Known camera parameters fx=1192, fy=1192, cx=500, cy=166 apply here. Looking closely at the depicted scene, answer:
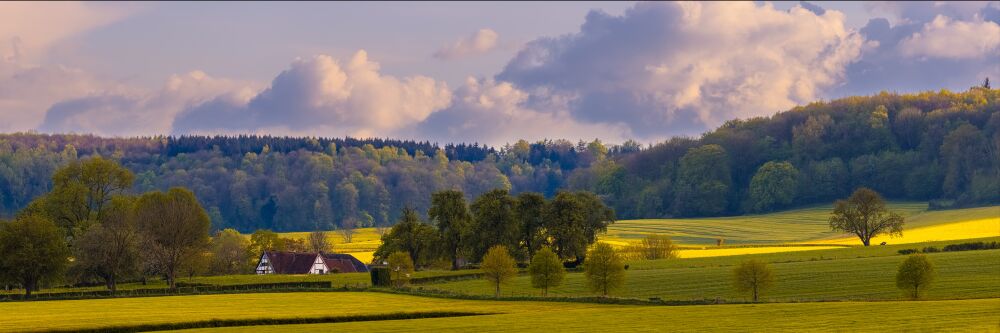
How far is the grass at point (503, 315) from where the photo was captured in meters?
50.4

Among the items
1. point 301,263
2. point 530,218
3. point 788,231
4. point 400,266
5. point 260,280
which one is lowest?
point 260,280

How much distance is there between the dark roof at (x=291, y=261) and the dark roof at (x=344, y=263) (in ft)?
6.56

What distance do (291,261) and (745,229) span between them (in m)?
74.6

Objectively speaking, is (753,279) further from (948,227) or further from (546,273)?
(948,227)

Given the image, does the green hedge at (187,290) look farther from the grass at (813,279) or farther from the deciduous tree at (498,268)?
the deciduous tree at (498,268)

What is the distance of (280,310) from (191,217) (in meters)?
46.3

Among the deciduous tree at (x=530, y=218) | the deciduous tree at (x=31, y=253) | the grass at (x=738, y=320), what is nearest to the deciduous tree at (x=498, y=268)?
the deciduous tree at (x=530, y=218)

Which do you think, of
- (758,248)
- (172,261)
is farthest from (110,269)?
(758,248)

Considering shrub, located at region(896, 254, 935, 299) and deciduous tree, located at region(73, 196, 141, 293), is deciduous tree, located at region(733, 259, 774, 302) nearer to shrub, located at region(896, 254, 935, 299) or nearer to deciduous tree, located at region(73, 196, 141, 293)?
shrub, located at region(896, 254, 935, 299)

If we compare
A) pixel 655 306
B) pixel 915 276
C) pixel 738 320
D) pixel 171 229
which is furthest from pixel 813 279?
pixel 171 229

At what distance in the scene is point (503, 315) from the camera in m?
64.3

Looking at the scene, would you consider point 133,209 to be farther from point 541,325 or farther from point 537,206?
point 541,325

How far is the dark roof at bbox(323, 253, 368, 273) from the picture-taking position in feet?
457

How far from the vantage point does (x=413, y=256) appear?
125188 mm
